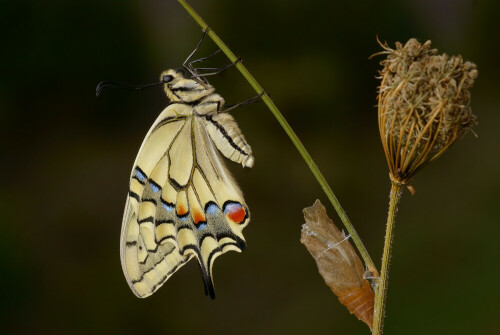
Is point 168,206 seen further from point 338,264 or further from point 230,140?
point 338,264

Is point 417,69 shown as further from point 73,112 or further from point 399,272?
point 73,112

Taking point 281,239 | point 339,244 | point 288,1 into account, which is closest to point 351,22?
point 288,1

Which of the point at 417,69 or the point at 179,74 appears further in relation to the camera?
the point at 179,74

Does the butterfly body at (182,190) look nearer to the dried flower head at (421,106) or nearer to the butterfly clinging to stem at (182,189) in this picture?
the butterfly clinging to stem at (182,189)

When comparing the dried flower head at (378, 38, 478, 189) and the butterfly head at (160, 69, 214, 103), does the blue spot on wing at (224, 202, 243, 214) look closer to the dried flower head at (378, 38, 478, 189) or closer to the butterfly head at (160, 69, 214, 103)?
the butterfly head at (160, 69, 214, 103)

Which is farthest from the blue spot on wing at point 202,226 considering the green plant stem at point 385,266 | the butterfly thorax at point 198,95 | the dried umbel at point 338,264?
the green plant stem at point 385,266

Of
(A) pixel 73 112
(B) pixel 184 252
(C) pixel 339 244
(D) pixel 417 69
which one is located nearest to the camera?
(D) pixel 417 69

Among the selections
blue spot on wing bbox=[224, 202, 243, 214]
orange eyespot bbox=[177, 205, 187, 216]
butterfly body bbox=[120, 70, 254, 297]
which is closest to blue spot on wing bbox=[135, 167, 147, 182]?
butterfly body bbox=[120, 70, 254, 297]

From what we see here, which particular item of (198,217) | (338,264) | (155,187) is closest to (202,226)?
(198,217)
